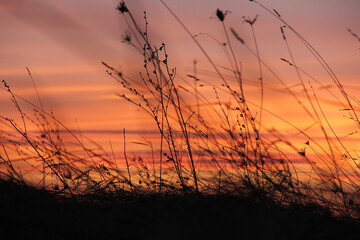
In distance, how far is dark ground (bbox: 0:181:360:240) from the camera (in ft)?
8.26

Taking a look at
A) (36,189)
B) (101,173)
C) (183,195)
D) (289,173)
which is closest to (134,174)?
(101,173)

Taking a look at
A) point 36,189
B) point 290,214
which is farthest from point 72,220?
point 290,214

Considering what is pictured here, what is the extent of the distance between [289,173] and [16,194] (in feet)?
5.76

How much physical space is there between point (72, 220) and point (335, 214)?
167 cm

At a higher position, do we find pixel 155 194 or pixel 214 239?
pixel 155 194

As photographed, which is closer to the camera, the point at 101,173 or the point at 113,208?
the point at 113,208

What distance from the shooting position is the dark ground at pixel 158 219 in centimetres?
252

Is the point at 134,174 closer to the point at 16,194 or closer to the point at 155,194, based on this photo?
the point at 155,194

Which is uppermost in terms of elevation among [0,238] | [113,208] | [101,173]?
[101,173]

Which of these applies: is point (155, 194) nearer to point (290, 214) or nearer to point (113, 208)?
point (113, 208)

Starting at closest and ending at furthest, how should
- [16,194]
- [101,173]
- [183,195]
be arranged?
[16,194]
[183,195]
[101,173]

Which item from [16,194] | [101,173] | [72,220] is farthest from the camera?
[101,173]

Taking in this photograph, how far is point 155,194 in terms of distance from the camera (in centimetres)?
330

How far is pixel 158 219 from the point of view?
2793mm
